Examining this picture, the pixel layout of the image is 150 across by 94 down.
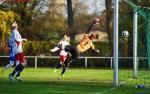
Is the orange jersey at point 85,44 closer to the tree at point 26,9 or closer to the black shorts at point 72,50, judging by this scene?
the black shorts at point 72,50

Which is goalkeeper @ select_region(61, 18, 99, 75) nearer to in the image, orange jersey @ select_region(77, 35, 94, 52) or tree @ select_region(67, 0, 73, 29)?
orange jersey @ select_region(77, 35, 94, 52)

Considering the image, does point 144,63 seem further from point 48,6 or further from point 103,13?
point 48,6

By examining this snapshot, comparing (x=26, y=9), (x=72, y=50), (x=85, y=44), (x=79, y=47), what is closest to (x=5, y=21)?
(x=26, y=9)

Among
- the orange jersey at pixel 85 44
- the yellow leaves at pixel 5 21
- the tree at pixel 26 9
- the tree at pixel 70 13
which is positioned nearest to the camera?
the orange jersey at pixel 85 44

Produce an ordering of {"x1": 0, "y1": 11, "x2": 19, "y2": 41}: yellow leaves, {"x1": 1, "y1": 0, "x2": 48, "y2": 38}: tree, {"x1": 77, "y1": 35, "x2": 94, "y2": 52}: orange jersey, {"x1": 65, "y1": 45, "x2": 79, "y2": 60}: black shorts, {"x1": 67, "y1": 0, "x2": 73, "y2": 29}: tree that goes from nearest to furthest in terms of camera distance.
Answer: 1. {"x1": 65, "y1": 45, "x2": 79, "y2": 60}: black shorts
2. {"x1": 77, "y1": 35, "x2": 94, "y2": 52}: orange jersey
3. {"x1": 0, "y1": 11, "x2": 19, "y2": 41}: yellow leaves
4. {"x1": 1, "y1": 0, "x2": 48, "y2": 38}: tree
5. {"x1": 67, "y1": 0, "x2": 73, "y2": 29}: tree

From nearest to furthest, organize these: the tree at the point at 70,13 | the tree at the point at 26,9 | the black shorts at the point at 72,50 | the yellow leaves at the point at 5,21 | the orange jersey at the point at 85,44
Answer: the black shorts at the point at 72,50, the orange jersey at the point at 85,44, the yellow leaves at the point at 5,21, the tree at the point at 26,9, the tree at the point at 70,13

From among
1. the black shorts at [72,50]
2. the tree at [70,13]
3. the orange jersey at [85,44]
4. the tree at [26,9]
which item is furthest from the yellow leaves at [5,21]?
the black shorts at [72,50]

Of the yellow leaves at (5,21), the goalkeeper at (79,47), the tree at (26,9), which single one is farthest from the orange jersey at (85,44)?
the tree at (26,9)

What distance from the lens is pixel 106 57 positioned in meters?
45.3

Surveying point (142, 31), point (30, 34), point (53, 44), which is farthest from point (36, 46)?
point (142, 31)

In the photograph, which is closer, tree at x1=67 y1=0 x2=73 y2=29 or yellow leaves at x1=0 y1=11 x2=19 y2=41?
yellow leaves at x1=0 y1=11 x2=19 y2=41

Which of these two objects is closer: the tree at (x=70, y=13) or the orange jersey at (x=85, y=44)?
the orange jersey at (x=85, y=44)

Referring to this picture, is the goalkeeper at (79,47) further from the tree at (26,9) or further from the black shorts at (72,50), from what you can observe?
the tree at (26,9)

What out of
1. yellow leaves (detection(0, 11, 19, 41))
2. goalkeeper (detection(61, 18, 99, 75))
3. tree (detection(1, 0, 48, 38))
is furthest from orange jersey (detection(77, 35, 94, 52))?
tree (detection(1, 0, 48, 38))
